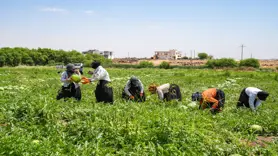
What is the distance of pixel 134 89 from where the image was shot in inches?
395

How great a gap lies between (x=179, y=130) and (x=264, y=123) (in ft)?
9.91

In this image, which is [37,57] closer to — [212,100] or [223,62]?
[223,62]

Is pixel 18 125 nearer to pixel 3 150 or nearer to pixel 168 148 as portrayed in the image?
pixel 3 150

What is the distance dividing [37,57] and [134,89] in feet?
270

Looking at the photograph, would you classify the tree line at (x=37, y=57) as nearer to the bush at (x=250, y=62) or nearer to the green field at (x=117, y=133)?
the bush at (x=250, y=62)

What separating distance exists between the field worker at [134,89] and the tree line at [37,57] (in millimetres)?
65771

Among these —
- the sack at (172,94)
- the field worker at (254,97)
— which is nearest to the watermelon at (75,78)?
the sack at (172,94)

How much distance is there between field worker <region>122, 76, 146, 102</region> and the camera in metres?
9.85

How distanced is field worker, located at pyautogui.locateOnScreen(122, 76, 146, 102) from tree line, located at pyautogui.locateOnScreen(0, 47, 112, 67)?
65.8 m

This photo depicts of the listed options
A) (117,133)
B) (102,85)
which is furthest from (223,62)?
(117,133)

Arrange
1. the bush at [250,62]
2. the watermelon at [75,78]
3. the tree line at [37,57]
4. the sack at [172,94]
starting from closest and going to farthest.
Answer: the watermelon at [75,78] < the sack at [172,94] < the bush at [250,62] < the tree line at [37,57]

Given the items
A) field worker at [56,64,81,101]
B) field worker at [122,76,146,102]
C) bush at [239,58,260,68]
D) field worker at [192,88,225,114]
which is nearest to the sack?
field worker at [122,76,146,102]

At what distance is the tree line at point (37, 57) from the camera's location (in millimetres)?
78050

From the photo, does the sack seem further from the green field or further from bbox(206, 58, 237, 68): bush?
bbox(206, 58, 237, 68): bush
